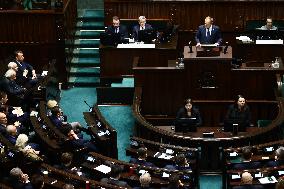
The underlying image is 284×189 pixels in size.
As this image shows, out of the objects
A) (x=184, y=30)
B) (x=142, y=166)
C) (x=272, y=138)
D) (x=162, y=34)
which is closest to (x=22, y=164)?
(x=142, y=166)

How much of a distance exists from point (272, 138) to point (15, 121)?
4.71 meters

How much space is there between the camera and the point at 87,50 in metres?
18.4

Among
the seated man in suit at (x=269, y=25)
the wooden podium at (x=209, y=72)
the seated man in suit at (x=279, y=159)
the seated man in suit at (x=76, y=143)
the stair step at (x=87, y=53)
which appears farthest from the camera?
the stair step at (x=87, y=53)

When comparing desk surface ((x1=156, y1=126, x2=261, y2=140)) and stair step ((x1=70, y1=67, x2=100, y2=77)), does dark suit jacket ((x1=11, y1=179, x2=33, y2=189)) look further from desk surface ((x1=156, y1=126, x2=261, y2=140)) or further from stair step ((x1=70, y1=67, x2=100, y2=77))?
stair step ((x1=70, y1=67, x2=100, y2=77))

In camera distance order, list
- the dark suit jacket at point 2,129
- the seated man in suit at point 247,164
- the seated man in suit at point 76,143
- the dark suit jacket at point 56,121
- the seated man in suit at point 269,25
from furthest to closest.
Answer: the seated man in suit at point 269,25
the dark suit jacket at point 56,121
the dark suit jacket at point 2,129
the seated man in suit at point 76,143
the seated man in suit at point 247,164

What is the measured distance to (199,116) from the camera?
48.2 ft

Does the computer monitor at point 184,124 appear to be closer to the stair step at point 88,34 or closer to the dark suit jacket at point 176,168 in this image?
the dark suit jacket at point 176,168

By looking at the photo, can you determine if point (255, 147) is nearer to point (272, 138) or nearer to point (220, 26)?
point (272, 138)

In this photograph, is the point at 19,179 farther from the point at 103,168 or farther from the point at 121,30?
the point at 121,30

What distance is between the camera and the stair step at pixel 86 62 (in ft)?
59.6

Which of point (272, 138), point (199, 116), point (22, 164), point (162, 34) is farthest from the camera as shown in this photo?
point (162, 34)

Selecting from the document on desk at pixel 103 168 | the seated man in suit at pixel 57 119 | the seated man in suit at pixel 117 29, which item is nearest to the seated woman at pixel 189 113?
the seated man in suit at pixel 57 119

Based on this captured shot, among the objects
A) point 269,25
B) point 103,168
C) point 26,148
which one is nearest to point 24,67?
point 26,148

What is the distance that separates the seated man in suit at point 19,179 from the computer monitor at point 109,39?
5477 mm
